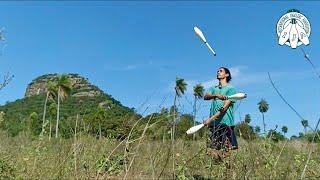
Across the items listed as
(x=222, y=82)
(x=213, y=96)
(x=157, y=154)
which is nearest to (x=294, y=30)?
(x=157, y=154)

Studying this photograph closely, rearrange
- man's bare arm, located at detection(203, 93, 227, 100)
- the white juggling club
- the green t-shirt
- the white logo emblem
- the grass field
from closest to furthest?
the white logo emblem, the grass field, the white juggling club, man's bare arm, located at detection(203, 93, 227, 100), the green t-shirt

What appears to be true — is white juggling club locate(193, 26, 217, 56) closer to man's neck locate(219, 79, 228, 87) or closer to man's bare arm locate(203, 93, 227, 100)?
man's bare arm locate(203, 93, 227, 100)

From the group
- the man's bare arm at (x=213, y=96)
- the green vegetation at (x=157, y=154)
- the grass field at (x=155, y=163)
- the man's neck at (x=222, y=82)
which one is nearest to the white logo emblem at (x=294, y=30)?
the green vegetation at (x=157, y=154)

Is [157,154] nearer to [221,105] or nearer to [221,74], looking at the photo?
[221,105]

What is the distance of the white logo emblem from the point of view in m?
2.25

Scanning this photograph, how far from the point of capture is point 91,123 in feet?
13.8

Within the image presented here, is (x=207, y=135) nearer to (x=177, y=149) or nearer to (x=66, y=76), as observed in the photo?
(x=177, y=149)

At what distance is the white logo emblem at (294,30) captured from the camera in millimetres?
2254

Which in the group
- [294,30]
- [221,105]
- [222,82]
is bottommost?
[294,30]

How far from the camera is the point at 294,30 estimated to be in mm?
2307

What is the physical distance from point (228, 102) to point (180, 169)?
2.58m

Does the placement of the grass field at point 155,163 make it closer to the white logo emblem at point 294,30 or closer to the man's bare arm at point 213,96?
the white logo emblem at point 294,30

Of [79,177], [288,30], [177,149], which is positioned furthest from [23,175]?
[288,30]

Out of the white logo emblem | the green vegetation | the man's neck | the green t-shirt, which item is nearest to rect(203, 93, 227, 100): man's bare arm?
the green t-shirt
